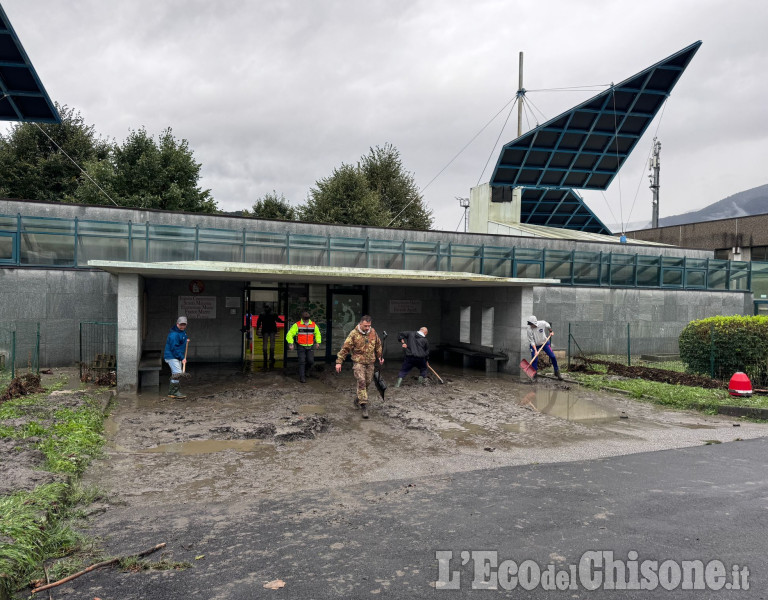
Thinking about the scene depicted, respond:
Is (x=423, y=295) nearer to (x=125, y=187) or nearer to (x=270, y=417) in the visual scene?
(x=270, y=417)

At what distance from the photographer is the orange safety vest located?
13.8 m

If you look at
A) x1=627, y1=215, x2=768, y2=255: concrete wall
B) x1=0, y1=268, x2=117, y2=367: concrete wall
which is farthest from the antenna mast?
x1=0, y1=268, x2=117, y2=367: concrete wall

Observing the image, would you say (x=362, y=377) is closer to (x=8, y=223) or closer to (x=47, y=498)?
(x=47, y=498)

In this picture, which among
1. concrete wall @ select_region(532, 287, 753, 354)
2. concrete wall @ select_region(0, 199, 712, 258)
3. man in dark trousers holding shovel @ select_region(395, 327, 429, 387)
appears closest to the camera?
man in dark trousers holding shovel @ select_region(395, 327, 429, 387)

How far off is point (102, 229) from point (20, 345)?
3.89 metres

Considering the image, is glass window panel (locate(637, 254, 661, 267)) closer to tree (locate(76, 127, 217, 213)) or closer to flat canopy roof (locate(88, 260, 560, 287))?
flat canopy roof (locate(88, 260, 560, 287))

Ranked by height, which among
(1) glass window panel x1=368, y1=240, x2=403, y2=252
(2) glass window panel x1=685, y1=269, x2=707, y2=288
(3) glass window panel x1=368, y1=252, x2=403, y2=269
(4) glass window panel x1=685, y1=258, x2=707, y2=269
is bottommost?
(2) glass window panel x1=685, y1=269, x2=707, y2=288

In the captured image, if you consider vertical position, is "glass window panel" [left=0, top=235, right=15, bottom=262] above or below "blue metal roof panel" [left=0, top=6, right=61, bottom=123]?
below

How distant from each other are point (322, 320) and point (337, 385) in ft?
17.8

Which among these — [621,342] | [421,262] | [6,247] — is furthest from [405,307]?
[6,247]

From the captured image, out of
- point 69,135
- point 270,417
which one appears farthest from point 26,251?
point 69,135

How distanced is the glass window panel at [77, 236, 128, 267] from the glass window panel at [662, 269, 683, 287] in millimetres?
20543

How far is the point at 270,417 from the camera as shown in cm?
975

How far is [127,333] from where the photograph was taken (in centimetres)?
1173
